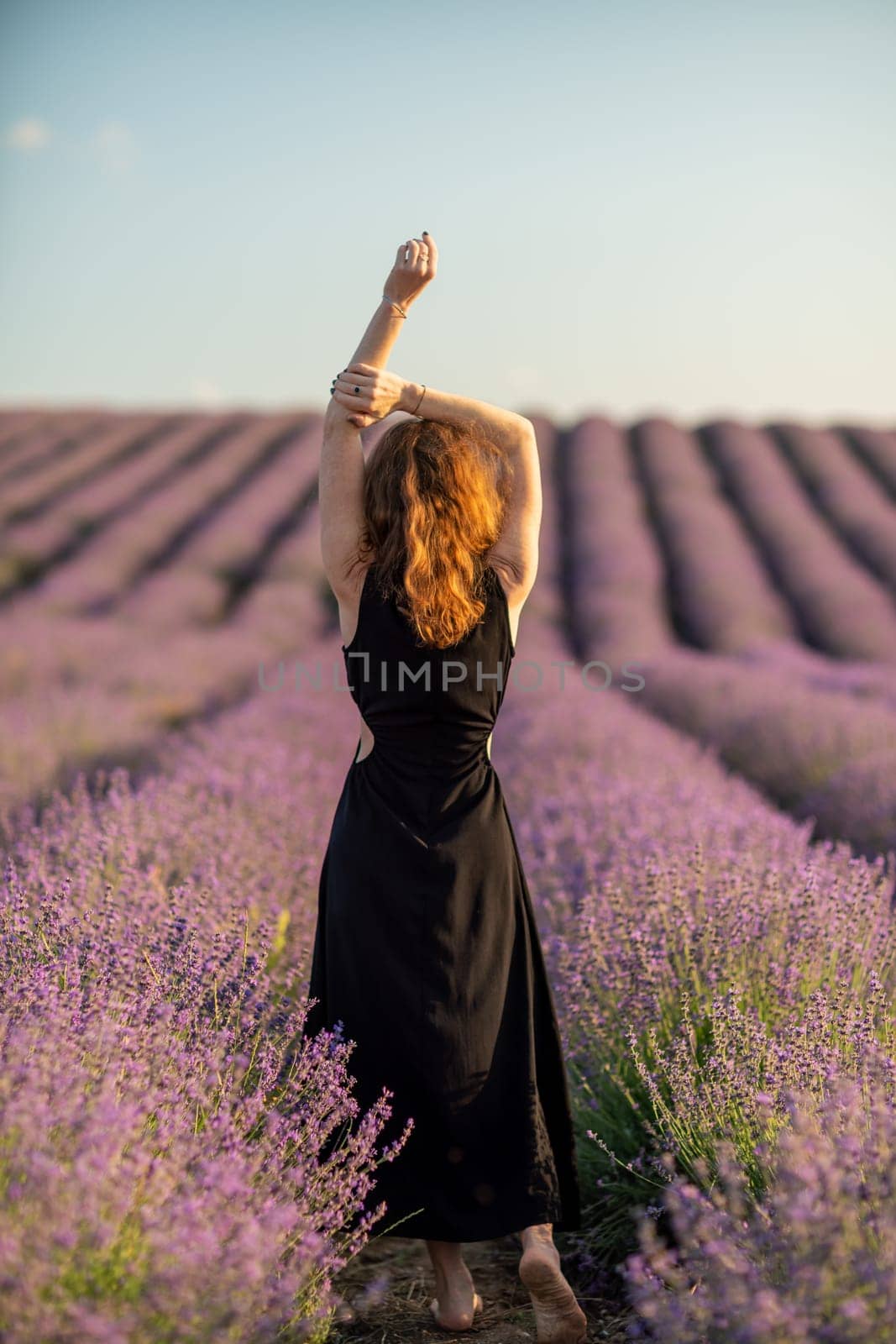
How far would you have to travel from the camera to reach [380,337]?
78.8 inches

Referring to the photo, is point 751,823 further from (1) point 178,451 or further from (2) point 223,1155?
(1) point 178,451

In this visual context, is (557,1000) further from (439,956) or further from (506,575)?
(506,575)

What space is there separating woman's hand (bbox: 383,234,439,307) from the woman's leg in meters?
1.74

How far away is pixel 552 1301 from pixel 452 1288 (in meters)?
0.22

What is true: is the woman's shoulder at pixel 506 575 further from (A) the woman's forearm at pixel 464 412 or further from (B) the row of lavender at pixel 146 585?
(B) the row of lavender at pixel 146 585

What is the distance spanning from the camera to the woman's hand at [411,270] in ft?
6.51

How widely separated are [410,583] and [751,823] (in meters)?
2.13

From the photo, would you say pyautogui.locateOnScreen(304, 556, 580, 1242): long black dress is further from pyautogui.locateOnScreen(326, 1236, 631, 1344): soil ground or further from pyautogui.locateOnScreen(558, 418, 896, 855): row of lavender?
pyautogui.locateOnScreen(558, 418, 896, 855): row of lavender

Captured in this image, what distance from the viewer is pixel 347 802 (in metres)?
2.08

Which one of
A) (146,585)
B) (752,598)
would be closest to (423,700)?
(752,598)

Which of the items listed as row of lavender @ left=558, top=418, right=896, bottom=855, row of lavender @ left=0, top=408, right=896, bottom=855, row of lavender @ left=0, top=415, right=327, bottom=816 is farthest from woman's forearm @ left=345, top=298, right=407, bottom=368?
row of lavender @ left=558, top=418, right=896, bottom=855

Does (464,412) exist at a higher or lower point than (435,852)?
higher

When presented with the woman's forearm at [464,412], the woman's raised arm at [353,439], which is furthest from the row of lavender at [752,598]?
the woman's raised arm at [353,439]

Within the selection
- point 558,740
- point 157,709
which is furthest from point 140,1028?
point 157,709
